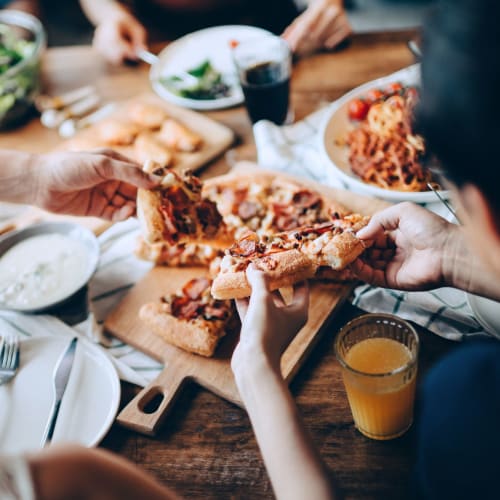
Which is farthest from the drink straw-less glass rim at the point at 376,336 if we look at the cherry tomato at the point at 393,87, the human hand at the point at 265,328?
the cherry tomato at the point at 393,87

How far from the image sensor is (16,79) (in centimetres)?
348

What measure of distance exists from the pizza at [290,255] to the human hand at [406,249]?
0.33ft

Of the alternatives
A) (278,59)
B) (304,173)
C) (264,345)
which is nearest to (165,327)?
(264,345)

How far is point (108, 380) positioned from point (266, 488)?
69 centimetres

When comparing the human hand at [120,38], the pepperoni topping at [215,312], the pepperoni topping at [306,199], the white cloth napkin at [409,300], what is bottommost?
the white cloth napkin at [409,300]

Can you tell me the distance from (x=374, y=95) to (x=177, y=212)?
129 centimetres

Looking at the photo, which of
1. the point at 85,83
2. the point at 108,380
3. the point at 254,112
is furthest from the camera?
the point at 85,83

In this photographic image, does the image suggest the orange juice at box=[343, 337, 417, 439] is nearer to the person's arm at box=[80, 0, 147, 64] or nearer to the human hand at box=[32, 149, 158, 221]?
the human hand at box=[32, 149, 158, 221]

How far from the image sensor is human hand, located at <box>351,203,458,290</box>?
1.99 meters

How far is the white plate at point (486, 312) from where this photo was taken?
78.3 inches

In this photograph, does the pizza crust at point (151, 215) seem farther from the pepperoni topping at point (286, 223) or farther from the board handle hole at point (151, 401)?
the board handle hole at point (151, 401)

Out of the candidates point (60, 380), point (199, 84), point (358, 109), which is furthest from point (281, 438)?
point (199, 84)

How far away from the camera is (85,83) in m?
3.90

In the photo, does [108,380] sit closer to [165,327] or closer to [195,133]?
[165,327]
